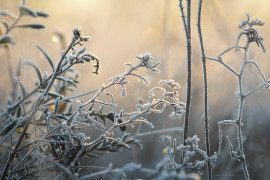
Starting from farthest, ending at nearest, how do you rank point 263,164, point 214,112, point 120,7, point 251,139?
point 120,7 < point 214,112 < point 251,139 < point 263,164

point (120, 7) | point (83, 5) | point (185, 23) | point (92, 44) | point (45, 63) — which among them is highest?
point (120, 7)

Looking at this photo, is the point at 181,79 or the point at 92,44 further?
the point at 92,44

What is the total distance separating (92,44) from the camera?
5465 mm

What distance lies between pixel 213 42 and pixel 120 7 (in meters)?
2.82

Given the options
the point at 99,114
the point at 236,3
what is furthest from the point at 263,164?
the point at 236,3

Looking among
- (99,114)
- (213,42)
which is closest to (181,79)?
(213,42)

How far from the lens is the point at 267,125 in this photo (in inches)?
146

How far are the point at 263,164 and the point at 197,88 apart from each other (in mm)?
1676

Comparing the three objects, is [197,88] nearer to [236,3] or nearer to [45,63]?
[236,3]

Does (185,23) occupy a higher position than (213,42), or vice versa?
(213,42)

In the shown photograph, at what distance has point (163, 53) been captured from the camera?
332 centimetres

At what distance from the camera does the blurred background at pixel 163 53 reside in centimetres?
306

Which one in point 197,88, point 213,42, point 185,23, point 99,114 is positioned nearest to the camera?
point 185,23

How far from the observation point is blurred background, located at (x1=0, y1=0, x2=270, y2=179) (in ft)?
10.0
